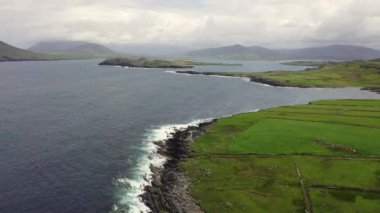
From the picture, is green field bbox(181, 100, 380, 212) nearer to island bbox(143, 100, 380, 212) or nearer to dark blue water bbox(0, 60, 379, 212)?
island bbox(143, 100, 380, 212)

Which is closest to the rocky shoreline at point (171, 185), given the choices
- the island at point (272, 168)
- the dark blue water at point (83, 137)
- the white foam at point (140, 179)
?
the island at point (272, 168)

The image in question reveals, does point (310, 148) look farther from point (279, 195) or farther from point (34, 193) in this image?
point (34, 193)

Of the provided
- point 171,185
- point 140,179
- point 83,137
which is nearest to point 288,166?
point 171,185

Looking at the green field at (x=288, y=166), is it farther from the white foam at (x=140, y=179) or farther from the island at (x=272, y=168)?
the white foam at (x=140, y=179)

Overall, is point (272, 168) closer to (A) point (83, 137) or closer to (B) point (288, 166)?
(B) point (288, 166)

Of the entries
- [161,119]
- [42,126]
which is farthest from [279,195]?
[42,126]
